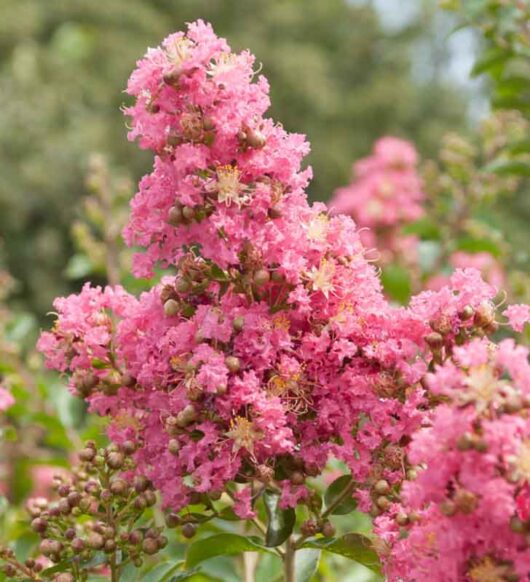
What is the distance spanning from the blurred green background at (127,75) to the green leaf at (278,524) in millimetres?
9290

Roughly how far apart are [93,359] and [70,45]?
12902 millimetres

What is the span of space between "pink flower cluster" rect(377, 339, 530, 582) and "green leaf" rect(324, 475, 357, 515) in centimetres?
37

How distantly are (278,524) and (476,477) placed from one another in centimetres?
54

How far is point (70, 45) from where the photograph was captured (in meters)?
13.6

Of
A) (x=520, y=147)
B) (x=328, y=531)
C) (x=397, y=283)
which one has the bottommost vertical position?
(x=328, y=531)

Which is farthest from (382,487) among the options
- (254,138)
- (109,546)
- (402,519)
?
(254,138)

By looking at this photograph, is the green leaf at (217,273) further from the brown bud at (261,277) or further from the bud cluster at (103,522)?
the bud cluster at (103,522)

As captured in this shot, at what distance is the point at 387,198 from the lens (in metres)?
4.28

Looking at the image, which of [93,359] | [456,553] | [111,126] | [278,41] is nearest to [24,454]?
[93,359]

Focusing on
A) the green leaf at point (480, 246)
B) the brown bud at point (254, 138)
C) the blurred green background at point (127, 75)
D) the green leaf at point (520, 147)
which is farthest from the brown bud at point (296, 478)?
the blurred green background at point (127, 75)

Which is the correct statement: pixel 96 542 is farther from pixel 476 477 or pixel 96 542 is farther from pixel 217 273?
pixel 476 477

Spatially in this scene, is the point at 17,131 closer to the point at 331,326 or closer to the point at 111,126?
the point at 111,126

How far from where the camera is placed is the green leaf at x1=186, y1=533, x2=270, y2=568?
152cm

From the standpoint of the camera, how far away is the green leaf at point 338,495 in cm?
152
